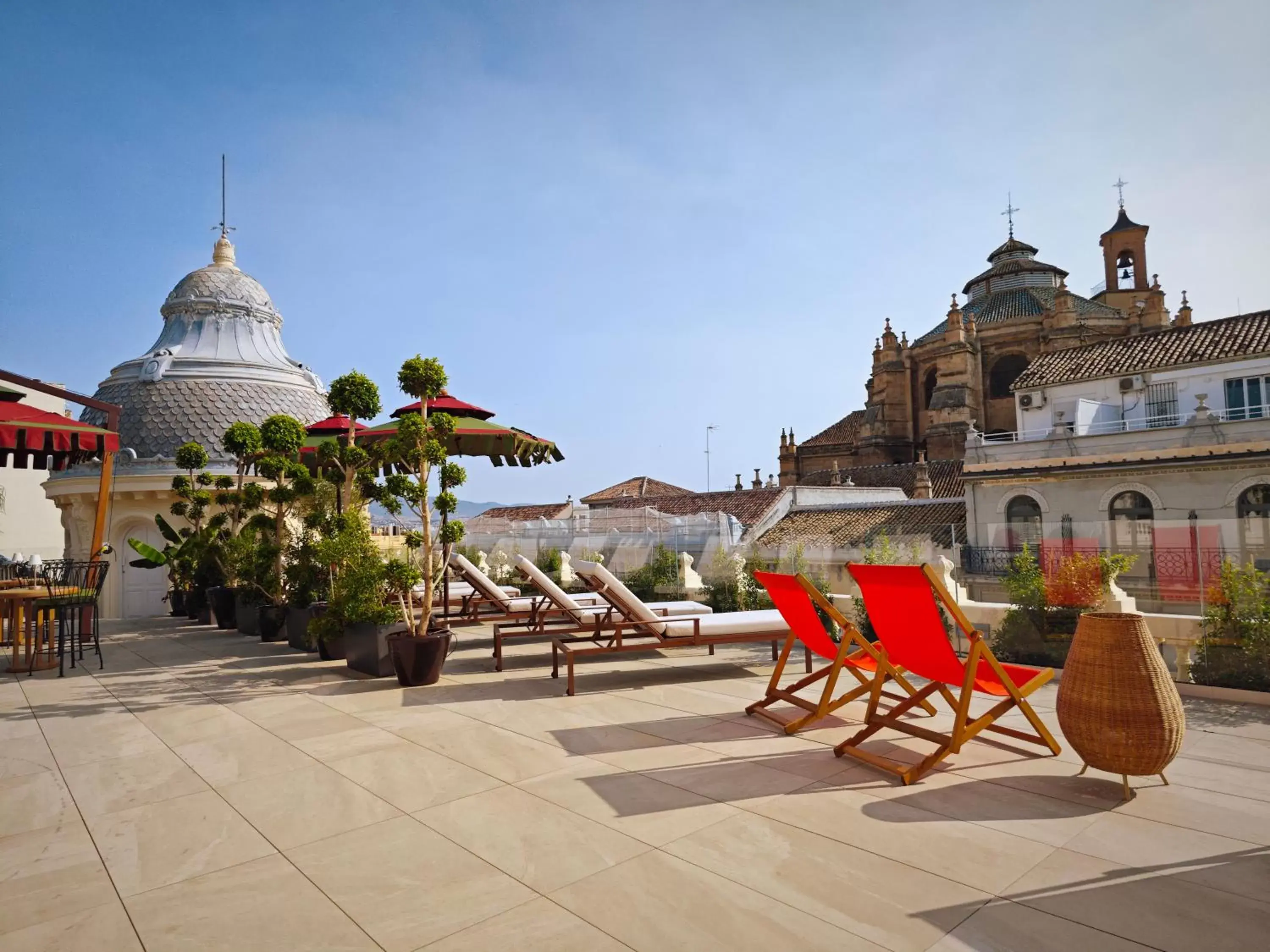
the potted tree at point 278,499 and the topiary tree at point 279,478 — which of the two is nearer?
the potted tree at point 278,499

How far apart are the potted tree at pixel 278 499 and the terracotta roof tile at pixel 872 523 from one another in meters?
18.3

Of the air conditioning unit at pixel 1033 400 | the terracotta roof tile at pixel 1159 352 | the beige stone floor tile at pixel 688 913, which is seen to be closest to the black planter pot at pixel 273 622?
the beige stone floor tile at pixel 688 913

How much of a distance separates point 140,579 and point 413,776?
1737 cm

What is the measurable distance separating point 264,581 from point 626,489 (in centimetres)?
3524

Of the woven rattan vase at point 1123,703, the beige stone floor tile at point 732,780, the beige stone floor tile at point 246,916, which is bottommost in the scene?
the beige stone floor tile at point 246,916

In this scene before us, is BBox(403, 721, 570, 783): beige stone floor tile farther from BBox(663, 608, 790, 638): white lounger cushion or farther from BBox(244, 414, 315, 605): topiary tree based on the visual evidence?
BBox(244, 414, 315, 605): topiary tree

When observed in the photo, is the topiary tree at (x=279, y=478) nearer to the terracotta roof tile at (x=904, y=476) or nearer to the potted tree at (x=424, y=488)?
the potted tree at (x=424, y=488)

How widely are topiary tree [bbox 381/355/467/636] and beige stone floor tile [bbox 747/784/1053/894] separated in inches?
164

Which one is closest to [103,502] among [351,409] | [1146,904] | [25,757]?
[351,409]

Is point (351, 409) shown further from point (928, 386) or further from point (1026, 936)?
point (928, 386)

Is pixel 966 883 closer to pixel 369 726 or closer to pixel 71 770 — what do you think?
pixel 369 726

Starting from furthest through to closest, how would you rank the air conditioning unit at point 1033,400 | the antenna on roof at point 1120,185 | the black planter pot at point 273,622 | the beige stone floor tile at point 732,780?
the antenna on roof at point 1120,185
the air conditioning unit at point 1033,400
the black planter pot at point 273,622
the beige stone floor tile at point 732,780

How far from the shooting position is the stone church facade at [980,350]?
42.6 metres

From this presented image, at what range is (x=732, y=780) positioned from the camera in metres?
4.16
